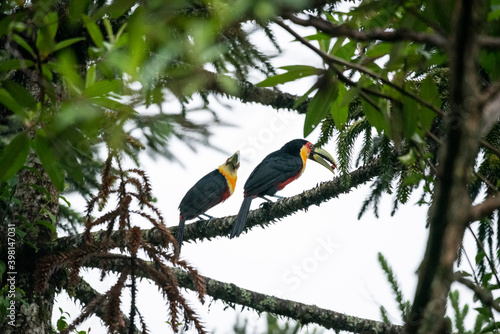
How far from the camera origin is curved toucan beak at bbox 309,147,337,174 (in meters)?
7.70

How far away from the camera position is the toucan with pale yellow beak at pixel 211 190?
6172mm

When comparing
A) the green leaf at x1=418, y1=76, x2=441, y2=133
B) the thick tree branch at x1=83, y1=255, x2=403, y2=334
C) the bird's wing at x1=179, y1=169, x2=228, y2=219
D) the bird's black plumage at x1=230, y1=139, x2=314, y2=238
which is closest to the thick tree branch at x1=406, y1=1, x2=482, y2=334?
the green leaf at x1=418, y1=76, x2=441, y2=133

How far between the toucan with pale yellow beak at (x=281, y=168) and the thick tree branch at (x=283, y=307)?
1.85 m

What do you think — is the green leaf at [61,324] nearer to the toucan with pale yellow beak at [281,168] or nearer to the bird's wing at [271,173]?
the toucan with pale yellow beak at [281,168]

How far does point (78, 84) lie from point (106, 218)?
915 millimetres

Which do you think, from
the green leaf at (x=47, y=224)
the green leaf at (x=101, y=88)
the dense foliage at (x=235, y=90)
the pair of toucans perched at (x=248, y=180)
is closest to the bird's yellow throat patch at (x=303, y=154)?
the pair of toucans perched at (x=248, y=180)

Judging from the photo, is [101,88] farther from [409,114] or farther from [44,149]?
[409,114]

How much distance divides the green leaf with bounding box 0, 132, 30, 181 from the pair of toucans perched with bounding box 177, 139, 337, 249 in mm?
4218

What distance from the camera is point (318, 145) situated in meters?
3.87

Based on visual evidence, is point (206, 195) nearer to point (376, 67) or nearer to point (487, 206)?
point (376, 67)

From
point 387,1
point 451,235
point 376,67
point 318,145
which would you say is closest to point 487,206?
point 451,235

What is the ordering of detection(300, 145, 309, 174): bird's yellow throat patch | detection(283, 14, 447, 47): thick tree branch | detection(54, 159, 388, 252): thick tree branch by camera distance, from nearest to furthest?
detection(283, 14, 447, 47): thick tree branch
detection(54, 159, 388, 252): thick tree branch
detection(300, 145, 309, 174): bird's yellow throat patch

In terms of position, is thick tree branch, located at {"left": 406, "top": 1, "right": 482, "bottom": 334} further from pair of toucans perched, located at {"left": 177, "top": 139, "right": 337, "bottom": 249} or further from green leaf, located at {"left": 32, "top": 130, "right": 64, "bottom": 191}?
pair of toucans perched, located at {"left": 177, "top": 139, "right": 337, "bottom": 249}

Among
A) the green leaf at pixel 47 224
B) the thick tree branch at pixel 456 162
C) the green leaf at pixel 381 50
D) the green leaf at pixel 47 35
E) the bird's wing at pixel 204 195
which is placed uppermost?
the bird's wing at pixel 204 195
